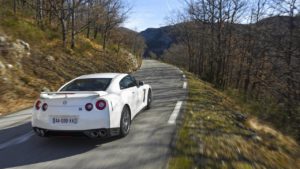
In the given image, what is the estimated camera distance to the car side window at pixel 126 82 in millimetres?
7495

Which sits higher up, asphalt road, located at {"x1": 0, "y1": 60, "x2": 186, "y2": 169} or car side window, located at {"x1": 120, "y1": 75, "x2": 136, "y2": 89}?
car side window, located at {"x1": 120, "y1": 75, "x2": 136, "y2": 89}

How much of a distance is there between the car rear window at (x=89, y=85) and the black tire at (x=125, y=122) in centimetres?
66

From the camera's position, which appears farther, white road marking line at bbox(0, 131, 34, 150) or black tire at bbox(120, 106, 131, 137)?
black tire at bbox(120, 106, 131, 137)

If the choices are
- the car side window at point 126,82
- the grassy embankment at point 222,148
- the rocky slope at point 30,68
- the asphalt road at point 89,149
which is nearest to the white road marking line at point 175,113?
the asphalt road at point 89,149

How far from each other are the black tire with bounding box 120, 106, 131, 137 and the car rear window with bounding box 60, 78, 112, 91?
661 millimetres

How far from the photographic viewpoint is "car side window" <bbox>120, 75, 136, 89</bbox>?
295 inches

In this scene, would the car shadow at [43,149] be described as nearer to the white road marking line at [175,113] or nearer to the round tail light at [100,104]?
the round tail light at [100,104]

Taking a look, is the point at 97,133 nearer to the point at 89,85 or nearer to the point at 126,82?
the point at 89,85

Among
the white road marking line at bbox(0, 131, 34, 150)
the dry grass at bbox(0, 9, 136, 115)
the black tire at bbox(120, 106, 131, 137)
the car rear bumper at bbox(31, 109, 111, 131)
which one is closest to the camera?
the car rear bumper at bbox(31, 109, 111, 131)

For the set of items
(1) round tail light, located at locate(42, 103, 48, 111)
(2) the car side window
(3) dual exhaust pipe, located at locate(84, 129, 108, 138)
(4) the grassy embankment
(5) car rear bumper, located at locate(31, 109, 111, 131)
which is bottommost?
(4) the grassy embankment

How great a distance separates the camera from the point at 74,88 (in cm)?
709

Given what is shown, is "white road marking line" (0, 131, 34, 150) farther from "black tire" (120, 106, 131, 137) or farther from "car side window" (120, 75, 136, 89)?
"car side window" (120, 75, 136, 89)

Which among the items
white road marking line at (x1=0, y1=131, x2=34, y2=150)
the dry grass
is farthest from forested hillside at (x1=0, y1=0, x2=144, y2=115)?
white road marking line at (x1=0, y1=131, x2=34, y2=150)

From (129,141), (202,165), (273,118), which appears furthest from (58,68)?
(202,165)
